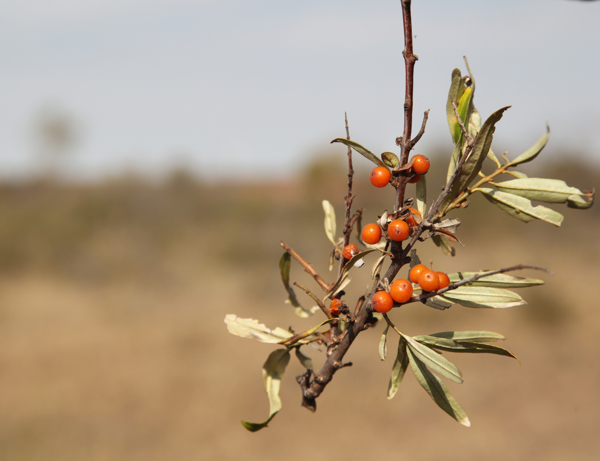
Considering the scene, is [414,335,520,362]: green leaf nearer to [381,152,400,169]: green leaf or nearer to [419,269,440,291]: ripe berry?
[419,269,440,291]: ripe berry

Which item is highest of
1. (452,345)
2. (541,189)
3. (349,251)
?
(541,189)

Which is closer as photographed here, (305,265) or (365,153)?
(365,153)

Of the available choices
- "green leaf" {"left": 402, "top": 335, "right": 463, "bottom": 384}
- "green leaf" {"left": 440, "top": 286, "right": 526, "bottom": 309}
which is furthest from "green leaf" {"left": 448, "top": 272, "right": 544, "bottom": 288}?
"green leaf" {"left": 402, "top": 335, "right": 463, "bottom": 384}

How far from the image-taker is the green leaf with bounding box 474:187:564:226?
25.0 inches

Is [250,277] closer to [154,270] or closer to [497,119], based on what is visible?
[154,270]

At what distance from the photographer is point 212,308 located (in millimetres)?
9406

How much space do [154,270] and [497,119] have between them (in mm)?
11395

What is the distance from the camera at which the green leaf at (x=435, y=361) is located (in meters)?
0.64

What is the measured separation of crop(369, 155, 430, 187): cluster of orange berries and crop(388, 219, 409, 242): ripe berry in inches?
2.9

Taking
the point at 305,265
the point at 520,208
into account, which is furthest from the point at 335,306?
the point at 520,208

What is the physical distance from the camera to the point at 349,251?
73 cm

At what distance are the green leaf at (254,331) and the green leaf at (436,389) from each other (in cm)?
21

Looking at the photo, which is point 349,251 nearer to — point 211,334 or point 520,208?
point 520,208

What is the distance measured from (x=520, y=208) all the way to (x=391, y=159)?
0.21 meters
